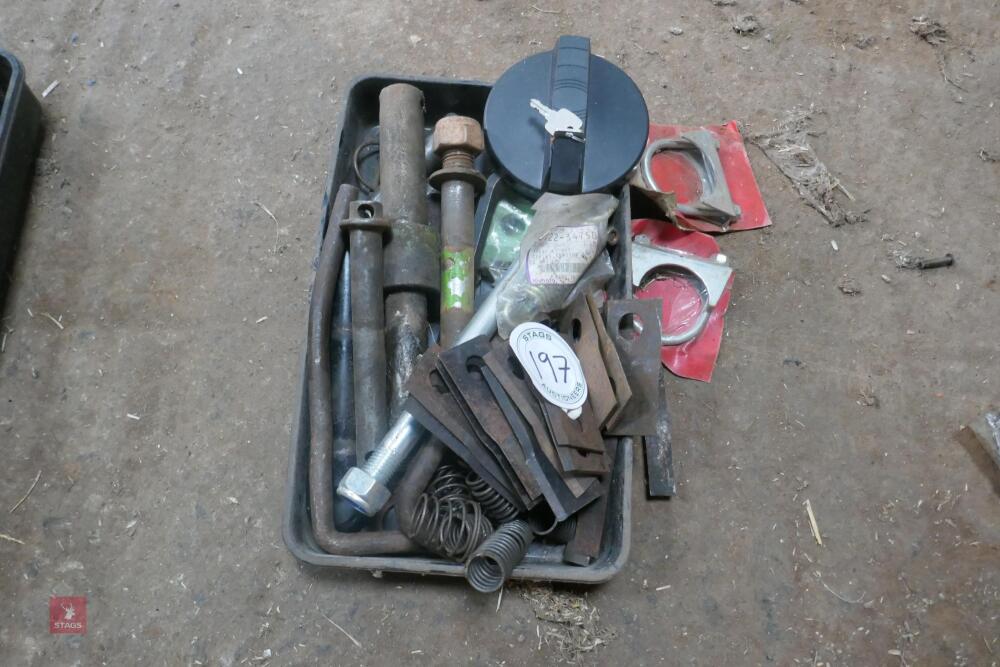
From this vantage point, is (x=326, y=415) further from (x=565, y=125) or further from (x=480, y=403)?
(x=565, y=125)

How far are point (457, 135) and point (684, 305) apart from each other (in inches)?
25.5

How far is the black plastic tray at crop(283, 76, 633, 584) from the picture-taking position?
1.12 meters

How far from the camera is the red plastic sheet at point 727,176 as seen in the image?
1.63m

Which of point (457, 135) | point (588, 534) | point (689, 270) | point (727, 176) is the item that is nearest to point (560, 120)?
point (457, 135)

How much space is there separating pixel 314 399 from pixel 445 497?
0.97 feet

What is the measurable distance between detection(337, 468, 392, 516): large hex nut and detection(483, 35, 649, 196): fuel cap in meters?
0.66

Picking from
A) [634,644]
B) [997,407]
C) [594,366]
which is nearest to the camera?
[594,366]

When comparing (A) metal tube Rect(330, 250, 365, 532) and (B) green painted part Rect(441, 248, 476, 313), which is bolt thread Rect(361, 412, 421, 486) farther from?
(B) green painted part Rect(441, 248, 476, 313)

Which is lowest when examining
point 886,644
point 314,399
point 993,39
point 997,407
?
point 886,644

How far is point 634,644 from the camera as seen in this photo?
4.28 feet

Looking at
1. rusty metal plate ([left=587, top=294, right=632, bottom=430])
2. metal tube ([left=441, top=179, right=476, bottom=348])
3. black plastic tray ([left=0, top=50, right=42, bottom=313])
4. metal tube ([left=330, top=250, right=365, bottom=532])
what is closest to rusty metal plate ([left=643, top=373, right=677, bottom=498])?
rusty metal plate ([left=587, top=294, right=632, bottom=430])

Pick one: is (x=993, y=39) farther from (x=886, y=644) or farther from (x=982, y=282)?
(x=886, y=644)

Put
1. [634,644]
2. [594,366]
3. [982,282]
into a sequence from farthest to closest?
[982,282], [634,644], [594,366]

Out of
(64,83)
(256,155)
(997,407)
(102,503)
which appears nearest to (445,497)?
(102,503)
